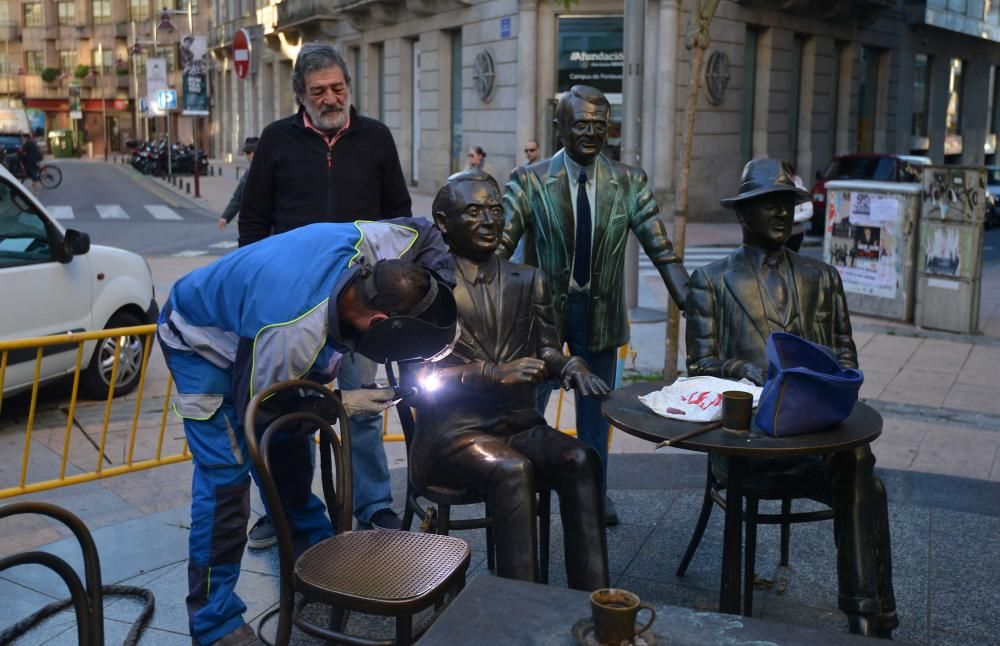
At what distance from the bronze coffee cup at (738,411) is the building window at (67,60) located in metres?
86.8

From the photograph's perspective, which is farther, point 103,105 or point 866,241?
point 103,105

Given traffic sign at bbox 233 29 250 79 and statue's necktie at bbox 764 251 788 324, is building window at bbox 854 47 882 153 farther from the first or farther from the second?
statue's necktie at bbox 764 251 788 324

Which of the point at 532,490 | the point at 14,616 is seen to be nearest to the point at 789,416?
the point at 532,490

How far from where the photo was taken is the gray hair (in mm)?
4273

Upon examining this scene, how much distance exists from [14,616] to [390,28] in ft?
86.5

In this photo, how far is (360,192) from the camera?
4.60 meters

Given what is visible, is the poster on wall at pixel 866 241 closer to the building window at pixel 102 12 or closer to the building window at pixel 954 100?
the building window at pixel 954 100

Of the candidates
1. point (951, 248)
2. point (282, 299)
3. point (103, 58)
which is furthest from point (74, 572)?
point (103, 58)

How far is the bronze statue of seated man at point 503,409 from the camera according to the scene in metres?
3.45

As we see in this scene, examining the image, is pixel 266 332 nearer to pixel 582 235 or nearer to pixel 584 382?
pixel 584 382

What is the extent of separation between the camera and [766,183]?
3863mm

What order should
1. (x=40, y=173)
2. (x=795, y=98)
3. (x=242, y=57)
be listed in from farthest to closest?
A: (x=40, y=173) → (x=795, y=98) → (x=242, y=57)

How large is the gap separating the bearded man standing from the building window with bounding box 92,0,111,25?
267 feet

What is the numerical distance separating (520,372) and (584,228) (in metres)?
1.21
